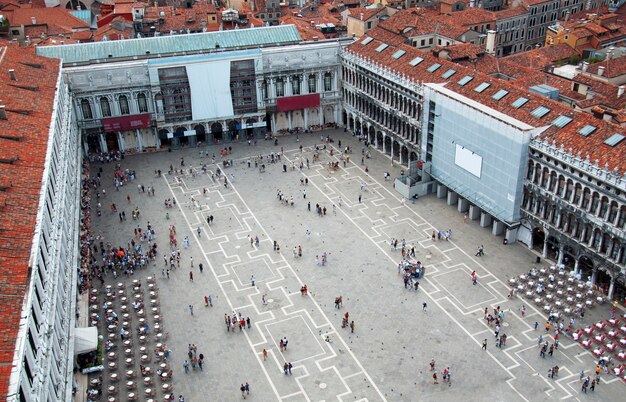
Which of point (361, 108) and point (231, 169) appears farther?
point (361, 108)

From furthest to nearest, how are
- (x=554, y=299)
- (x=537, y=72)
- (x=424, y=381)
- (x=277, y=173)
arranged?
(x=277, y=173), (x=537, y=72), (x=554, y=299), (x=424, y=381)

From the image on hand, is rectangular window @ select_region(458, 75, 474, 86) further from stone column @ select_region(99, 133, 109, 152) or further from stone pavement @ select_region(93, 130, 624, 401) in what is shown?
stone column @ select_region(99, 133, 109, 152)

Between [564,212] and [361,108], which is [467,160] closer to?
[564,212]

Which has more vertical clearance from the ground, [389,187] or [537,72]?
[537,72]

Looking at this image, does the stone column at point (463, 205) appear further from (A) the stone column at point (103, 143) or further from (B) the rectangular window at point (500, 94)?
(A) the stone column at point (103, 143)

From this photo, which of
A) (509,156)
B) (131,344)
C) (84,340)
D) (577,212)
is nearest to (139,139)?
(131,344)

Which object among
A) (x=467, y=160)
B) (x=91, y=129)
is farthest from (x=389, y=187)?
(x=91, y=129)

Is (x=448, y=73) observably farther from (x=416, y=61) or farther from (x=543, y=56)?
(x=543, y=56)

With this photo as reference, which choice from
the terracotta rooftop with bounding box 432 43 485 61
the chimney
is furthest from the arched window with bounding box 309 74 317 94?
the chimney
